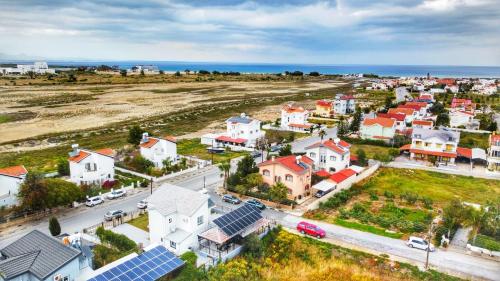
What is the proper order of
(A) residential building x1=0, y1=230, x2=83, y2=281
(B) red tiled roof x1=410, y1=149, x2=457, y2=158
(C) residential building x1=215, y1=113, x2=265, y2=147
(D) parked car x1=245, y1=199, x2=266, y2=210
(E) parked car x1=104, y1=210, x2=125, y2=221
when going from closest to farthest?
(A) residential building x1=0, y1=230, x2=83, y2=281 → (E) parked car x1=104, y1=210, x2=125, y2=221 → (D) parked car x1=245, y1=199, x2=266, y2=210 → (B) red tiled roof x1=410, y1=149, x2=457, y2=158 → (C) residential building x1=215, y1=113, x2=265, y2=147

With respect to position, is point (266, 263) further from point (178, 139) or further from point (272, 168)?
point (178, 139)

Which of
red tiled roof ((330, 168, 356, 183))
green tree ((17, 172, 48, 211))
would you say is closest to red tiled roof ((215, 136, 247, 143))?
red tiled roof ((330, 168, 356, 183))

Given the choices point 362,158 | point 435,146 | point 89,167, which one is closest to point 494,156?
point 435,146

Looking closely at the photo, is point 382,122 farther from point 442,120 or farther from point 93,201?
point 93,201

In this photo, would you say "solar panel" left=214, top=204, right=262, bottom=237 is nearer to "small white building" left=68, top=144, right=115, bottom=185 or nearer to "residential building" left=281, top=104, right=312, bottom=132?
"small white building" left=68, top=144, right=115, bottom=185

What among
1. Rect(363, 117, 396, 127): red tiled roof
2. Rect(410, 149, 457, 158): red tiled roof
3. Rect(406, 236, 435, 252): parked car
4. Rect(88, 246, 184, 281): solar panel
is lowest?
Rect(406, 236, 435, 252): parked car

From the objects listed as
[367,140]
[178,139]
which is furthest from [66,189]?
[367,140]
